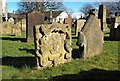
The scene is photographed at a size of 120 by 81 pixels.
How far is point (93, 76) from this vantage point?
7.84 metres

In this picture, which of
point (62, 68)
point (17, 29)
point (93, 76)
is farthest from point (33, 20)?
point (93, 76)

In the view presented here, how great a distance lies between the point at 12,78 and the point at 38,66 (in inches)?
53.8

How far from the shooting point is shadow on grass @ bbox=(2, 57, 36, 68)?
9.42 metres

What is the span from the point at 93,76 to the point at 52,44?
78.8 inches

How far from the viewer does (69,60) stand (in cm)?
956

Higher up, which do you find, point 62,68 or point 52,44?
point 52,44

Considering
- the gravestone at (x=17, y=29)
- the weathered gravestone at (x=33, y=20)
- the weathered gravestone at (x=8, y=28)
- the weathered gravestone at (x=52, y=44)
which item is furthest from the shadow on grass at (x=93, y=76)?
the weathered gravestone at (x=8, y=28)

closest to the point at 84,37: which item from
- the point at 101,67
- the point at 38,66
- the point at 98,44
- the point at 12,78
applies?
the point at 98,44

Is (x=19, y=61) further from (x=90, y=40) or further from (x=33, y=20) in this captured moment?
(x=33, y=20)

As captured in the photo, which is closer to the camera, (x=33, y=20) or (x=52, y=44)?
(x=52, y=44)

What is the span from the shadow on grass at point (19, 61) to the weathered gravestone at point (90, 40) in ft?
6.16

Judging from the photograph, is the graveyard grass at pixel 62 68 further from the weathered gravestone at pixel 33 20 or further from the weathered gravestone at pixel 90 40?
the weathered gravestone at pixel 33 20

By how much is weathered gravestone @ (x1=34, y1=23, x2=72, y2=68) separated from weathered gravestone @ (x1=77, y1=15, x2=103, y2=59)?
0.94 metres

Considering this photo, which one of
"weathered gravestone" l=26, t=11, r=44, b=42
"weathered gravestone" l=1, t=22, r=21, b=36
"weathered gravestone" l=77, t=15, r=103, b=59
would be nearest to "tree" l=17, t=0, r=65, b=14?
"weathered gravestone" l=1, t=22, r=21, b=36
